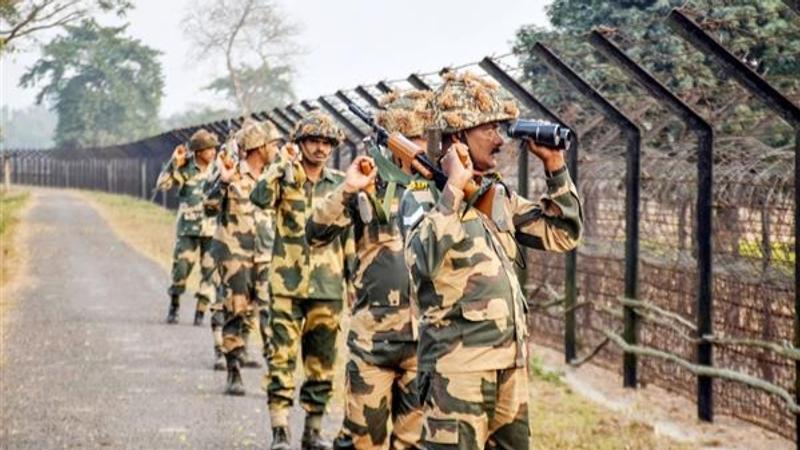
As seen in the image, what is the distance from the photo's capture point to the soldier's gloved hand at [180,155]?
37.6ft

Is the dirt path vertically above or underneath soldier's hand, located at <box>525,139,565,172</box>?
underneath

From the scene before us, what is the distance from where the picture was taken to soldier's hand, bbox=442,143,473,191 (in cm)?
405

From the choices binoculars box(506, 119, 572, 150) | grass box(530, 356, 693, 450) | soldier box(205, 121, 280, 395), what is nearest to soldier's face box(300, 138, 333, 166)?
soldier box(205, 121, 280, 395)

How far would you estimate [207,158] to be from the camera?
11578 millimetres

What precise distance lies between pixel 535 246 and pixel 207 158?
7.37 meters

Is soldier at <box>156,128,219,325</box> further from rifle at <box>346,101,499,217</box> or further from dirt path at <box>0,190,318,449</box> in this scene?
rifle at <box>346,101,499,217</box>

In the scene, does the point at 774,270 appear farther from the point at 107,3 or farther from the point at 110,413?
the point at 107,3

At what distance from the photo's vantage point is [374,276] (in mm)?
5527

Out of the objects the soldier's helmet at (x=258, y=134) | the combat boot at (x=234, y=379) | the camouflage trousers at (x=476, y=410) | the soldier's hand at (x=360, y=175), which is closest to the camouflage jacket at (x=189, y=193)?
the combat boot at (x=234, y=379)

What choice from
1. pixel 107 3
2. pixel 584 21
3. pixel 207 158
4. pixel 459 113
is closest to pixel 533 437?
pixel 459 113

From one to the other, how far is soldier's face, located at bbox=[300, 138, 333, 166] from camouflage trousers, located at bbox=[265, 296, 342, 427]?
2.41ft

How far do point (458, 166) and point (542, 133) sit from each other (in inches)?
11.8

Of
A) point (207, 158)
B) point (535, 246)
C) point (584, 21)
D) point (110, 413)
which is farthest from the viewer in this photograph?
point (584, 21)

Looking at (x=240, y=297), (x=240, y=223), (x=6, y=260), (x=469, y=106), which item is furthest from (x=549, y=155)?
(x=6, y=260)
